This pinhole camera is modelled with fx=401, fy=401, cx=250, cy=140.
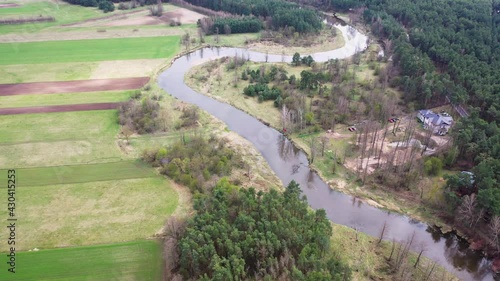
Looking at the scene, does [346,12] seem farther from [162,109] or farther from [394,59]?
[162,109]

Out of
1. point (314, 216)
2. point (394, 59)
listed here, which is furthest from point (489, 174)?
point (394, 59)

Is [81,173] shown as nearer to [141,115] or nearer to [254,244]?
[141,115]

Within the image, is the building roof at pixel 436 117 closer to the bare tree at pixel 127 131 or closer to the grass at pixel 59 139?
the grass at pixel 59 139

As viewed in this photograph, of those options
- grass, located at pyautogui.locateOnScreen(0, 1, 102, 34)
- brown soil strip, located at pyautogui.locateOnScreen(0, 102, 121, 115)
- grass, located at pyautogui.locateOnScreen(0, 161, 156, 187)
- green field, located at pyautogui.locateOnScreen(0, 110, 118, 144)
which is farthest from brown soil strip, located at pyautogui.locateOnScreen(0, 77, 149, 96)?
grass, located at pyautogui.locateOnScreen(0, 1, 102, 34)

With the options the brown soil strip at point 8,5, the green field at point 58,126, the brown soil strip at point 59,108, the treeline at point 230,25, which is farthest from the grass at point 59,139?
the brown soil strip at point 8,5

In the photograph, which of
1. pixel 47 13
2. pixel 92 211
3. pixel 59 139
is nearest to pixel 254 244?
pixel 92 211

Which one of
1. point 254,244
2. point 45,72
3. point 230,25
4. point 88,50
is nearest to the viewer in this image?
point 254,244
